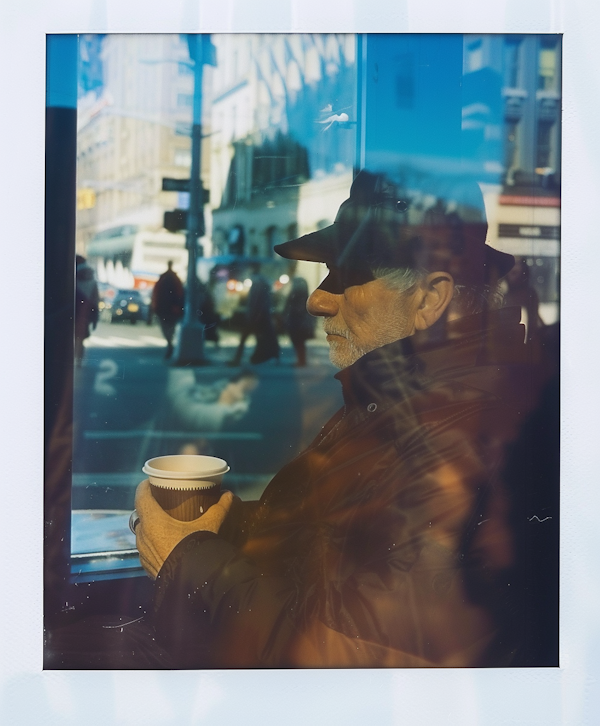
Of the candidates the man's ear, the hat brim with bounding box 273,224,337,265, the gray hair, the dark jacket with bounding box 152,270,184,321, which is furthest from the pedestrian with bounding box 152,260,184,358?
the man's ear

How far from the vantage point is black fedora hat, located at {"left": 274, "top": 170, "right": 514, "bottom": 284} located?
6.94 feet

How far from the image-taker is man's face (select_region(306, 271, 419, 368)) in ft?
7.03

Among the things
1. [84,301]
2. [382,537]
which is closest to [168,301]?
[84,301]

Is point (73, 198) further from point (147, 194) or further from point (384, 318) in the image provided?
point (384, 318)

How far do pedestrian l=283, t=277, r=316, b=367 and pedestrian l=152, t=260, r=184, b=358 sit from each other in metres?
0.35

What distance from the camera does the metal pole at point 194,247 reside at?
83.2 inches

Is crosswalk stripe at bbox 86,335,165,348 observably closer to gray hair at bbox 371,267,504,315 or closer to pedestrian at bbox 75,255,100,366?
pedestrian at bbox 75,255,100,366

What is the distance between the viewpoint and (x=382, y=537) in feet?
6.94

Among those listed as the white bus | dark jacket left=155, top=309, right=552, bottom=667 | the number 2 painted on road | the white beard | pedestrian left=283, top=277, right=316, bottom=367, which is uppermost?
the white bus

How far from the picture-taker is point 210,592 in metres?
2.16

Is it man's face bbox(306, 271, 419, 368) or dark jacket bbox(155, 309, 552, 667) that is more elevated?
man's face bbox(306, 271, 419, 368)

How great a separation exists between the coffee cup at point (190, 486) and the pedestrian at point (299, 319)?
0.44m

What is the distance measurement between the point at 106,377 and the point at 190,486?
448mm
